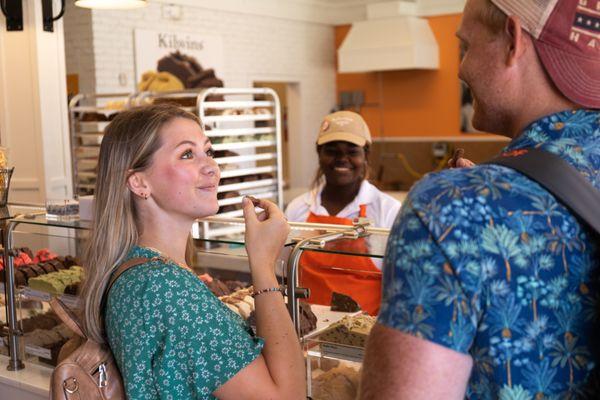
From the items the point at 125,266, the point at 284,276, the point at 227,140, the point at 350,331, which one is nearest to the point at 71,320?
the point at 125,266

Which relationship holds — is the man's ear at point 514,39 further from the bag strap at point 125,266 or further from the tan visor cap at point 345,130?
the tan visor cap at point 345,130

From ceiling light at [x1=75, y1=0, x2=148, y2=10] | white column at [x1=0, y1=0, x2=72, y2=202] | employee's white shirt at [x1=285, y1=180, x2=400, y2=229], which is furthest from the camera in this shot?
white column at [x1=0, y1=0, x2=72, y2=202]

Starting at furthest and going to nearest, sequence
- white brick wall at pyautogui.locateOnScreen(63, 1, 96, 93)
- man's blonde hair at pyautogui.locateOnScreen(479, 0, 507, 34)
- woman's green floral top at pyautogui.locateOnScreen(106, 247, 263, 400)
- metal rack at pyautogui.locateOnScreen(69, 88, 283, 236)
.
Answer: white brick wall at pyautogui.locateOnScreen(63, 1, 96, 93), metal rack at pyautogui.locateOnScreen(69, 88, 283, 236), woman's green floral top at pyautogui.locateOnScreen(106, 247, 263, 400), man's blonde hair at pyautogui.locateOnScreen(479, 0, 507, 34)

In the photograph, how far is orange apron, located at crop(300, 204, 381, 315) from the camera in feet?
7.25

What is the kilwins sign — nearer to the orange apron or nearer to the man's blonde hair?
the orange apron

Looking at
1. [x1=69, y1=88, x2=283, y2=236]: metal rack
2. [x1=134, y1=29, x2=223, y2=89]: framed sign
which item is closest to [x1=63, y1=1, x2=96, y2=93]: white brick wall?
[x1=134, y1=29, x2=223, y2=89]: framed sign

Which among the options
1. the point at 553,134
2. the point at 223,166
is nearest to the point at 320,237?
the point at 553,134

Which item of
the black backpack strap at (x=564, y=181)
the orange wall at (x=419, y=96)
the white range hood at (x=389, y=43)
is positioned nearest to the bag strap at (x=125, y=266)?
the black backpack strap at (x=564, y=181)

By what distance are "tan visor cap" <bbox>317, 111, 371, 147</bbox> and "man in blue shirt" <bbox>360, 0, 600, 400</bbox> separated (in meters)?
3.15

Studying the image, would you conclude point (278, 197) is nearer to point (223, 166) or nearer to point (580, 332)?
point (223, 166)

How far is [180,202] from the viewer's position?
190 centimetres

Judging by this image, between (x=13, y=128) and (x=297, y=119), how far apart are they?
612cm

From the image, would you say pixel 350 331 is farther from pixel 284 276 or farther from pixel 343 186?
pixel 343 186

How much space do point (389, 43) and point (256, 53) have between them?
188cm
